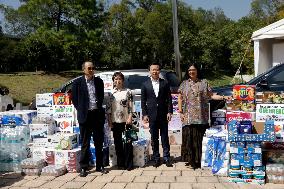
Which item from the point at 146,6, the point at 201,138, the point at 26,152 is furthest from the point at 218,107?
the point at 146,6

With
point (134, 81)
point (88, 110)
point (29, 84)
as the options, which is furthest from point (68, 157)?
point (29, 84)

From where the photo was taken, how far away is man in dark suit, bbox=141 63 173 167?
21.6ft

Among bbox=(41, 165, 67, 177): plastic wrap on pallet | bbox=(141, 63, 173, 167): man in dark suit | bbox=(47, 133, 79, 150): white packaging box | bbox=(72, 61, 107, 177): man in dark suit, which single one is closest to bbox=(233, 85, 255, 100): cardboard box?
bbox=(141, 63, 173, 167): man in dark suit

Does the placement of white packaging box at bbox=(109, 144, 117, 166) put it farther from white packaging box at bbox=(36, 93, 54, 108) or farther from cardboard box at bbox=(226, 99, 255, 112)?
cardboard box at bbox=(226, 99, 255, 112)

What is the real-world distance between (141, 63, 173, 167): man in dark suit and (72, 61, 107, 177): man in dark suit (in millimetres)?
791

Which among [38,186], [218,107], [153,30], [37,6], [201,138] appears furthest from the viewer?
[153,30]

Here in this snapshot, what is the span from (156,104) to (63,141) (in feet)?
6.02

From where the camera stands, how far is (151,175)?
6312 mm

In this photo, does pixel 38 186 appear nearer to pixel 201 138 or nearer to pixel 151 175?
pixel 151 175

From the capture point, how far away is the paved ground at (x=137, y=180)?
5.74m

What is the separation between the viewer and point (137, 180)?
6094 millimetres

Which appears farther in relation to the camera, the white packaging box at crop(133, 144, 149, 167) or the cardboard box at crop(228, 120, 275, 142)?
the white packaging box at crop(133, 144, 149, 167)

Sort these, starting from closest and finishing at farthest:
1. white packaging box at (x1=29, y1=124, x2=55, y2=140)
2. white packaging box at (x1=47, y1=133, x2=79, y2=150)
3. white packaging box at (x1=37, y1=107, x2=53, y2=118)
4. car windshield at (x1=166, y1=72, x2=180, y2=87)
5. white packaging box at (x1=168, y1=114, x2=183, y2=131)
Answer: white packaging box at (x1=47, y1=133, x2=79, y2=150) → white packaging box at (x1=29, y1=124, x2=55, y2=140) → white packaging box at (x1=37, y1=107, x2=53, y2=118) → white packaging box at (x1=168, y1=114, x2=183, y2=131) → car windshield at (x1=166, y1=72, x2=180, y2=87)

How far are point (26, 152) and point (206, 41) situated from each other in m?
37.2
